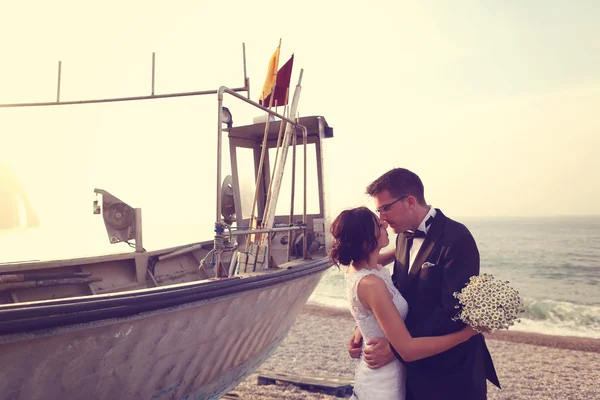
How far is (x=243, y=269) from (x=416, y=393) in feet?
8.32

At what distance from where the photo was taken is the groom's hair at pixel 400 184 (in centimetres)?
265

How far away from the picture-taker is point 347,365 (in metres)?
7.93

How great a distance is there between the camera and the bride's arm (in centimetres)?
230

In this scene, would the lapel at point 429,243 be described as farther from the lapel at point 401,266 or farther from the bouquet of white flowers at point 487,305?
the bouquet of white flowers at point 487,305

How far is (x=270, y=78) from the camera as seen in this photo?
207 inches

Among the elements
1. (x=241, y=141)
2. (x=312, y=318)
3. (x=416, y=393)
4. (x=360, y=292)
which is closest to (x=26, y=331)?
(x=360, y=292)

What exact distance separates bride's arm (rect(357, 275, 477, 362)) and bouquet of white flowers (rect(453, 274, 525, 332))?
119mm

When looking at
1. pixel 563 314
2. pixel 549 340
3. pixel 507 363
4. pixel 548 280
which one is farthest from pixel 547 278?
pixel 507 363

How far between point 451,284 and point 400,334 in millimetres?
356

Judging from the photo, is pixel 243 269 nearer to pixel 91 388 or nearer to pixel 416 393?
pixel 91 388

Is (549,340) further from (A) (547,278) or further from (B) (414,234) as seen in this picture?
(A) (547,278)

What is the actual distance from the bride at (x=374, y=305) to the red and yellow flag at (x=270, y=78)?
303cm

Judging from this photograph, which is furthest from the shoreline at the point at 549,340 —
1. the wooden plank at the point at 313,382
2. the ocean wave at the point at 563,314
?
the wooden plank at the point at 313,382

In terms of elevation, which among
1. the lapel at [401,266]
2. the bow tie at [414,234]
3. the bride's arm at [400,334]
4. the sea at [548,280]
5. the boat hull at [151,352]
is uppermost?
the bow tie at [414,234]
